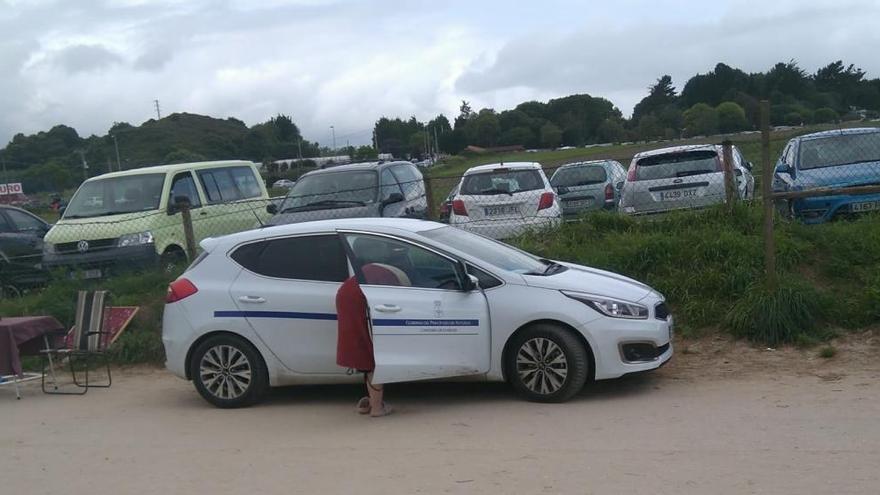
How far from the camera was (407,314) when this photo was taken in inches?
297

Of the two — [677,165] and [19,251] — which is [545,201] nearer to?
[677,165]

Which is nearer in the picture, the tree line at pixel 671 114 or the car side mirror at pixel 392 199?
the car side mirror at pixel 392 199

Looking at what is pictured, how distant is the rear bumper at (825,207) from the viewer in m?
11.0

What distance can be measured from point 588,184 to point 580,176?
16.8 inches

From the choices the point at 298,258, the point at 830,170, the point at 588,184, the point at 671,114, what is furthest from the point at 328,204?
the point at 671,114

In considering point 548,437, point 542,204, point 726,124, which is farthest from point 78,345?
point 726,124

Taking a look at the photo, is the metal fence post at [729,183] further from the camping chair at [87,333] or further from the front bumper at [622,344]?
the camping chair at [87,333]

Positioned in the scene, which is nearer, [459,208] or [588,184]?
[459,208]

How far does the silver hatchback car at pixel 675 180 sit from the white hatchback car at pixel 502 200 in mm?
1139

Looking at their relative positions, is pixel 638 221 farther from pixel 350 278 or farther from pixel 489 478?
Answer: pixel 489 478

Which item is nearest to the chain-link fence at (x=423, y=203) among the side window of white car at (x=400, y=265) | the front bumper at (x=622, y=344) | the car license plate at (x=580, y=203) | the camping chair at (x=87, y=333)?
the camping chair at (x=87, y=333)

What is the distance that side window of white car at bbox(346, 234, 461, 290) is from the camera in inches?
303

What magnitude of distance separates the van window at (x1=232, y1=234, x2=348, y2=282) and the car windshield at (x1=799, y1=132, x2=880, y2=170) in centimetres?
735

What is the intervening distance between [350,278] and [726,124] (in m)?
20.8
